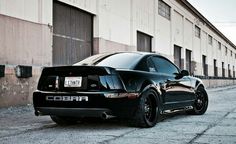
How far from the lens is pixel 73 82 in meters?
6.14

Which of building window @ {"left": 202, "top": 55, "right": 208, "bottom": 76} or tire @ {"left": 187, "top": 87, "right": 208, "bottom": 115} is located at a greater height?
building window @ {"left": 202, "top": 55, "right": 208, "bottom": 76}

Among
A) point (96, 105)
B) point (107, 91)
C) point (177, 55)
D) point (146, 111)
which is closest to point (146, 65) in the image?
point (146, 111)

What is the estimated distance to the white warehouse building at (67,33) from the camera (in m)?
9.70

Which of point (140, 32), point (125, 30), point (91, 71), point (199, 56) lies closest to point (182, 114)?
point (91, 71)

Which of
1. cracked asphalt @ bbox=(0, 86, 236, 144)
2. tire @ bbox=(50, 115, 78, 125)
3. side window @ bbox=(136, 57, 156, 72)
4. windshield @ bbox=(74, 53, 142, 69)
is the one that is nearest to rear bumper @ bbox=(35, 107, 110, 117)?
cracked asphalt @ bbox=(0, 86, 236, 144)

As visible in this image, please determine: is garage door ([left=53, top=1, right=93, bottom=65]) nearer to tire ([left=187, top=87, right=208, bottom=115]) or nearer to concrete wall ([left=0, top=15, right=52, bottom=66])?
concrete wall ([left=0, top=15, right=52, bottom=66])

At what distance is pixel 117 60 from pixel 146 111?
1.05 meters

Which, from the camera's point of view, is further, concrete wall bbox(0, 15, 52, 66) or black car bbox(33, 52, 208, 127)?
concrete wall bbox(0, 15, 52, 66)

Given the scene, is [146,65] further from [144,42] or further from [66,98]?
[144,42]

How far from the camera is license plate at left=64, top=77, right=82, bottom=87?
20.0 ft

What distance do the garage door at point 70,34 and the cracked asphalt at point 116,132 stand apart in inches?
182

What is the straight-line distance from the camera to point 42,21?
10977 millimetres

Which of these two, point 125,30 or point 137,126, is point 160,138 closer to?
point 137,126

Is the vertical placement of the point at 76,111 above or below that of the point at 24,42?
below
